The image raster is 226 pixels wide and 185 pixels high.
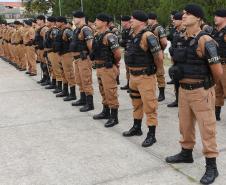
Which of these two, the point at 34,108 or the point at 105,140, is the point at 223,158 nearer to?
the point at 105,140

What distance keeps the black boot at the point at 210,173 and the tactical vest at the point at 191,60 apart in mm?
952

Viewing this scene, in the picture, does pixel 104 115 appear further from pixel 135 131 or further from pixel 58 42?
pixel 58 42

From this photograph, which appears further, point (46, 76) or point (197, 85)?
point (46, 76)

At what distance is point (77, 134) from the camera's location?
626cm

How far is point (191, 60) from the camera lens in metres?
4.28

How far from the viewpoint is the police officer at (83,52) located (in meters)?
7.52

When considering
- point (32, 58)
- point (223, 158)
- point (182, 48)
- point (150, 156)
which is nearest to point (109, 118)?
point (150, 156)

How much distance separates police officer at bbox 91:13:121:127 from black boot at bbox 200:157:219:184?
2.51m

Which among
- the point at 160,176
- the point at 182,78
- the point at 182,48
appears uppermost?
the point at 182,48

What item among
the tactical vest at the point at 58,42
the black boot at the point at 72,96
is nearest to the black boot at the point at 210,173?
the black boot at the point at 72,96

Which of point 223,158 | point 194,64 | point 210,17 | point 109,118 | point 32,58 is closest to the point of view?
point 194,64

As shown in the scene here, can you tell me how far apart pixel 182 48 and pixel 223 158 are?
1614mm

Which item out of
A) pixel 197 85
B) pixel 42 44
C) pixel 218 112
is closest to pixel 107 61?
pixel 218 112

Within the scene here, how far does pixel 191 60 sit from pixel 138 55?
49.2 inches
